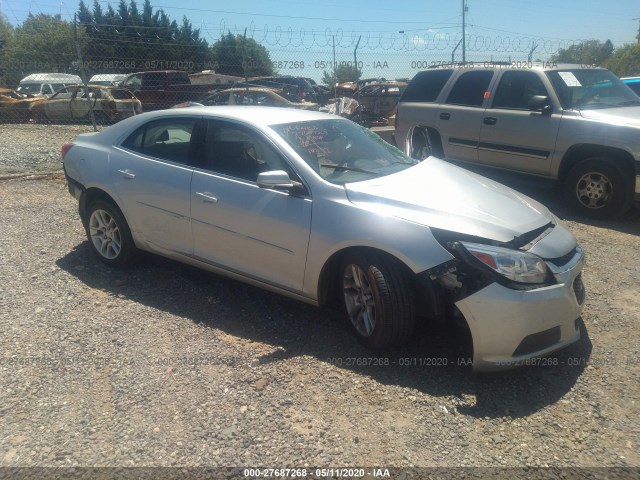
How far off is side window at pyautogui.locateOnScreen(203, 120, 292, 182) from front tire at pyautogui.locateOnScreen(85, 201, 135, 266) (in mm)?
1127

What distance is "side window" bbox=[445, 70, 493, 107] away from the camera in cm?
754

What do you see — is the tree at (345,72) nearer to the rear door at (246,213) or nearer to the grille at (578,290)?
the rear door at (246,213)

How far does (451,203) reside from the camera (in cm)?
345

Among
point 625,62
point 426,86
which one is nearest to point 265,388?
point 426,86

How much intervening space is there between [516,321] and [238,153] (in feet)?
7.68

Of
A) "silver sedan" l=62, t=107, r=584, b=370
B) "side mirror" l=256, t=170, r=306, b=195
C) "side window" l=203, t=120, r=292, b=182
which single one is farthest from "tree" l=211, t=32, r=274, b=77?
"side mirror" l=256, t=170, r=306, b=195

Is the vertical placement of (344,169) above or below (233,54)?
below

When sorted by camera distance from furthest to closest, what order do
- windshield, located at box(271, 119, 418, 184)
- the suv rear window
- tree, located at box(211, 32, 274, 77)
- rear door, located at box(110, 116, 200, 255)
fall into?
tree, located at box(211, 32, 274, 77) → the suv rear window → rear door, located at box(110, 116, 200, 255) → windshield, located at box(271, 119, 418, 184)

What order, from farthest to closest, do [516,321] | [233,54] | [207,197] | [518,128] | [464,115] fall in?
[233,54]
[464,115]
[518,128]
[207,197]
[516,321]

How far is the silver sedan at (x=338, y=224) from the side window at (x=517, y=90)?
11.1ft

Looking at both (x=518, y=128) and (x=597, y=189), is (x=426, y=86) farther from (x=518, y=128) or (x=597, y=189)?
(x=597, y=189)

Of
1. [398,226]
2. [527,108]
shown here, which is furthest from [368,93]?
[398,226]

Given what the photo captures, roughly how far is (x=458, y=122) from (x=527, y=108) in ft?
3.30

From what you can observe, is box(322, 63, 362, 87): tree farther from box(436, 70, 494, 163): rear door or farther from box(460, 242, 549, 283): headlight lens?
box(460, 242, 549, 283): headlight lens
